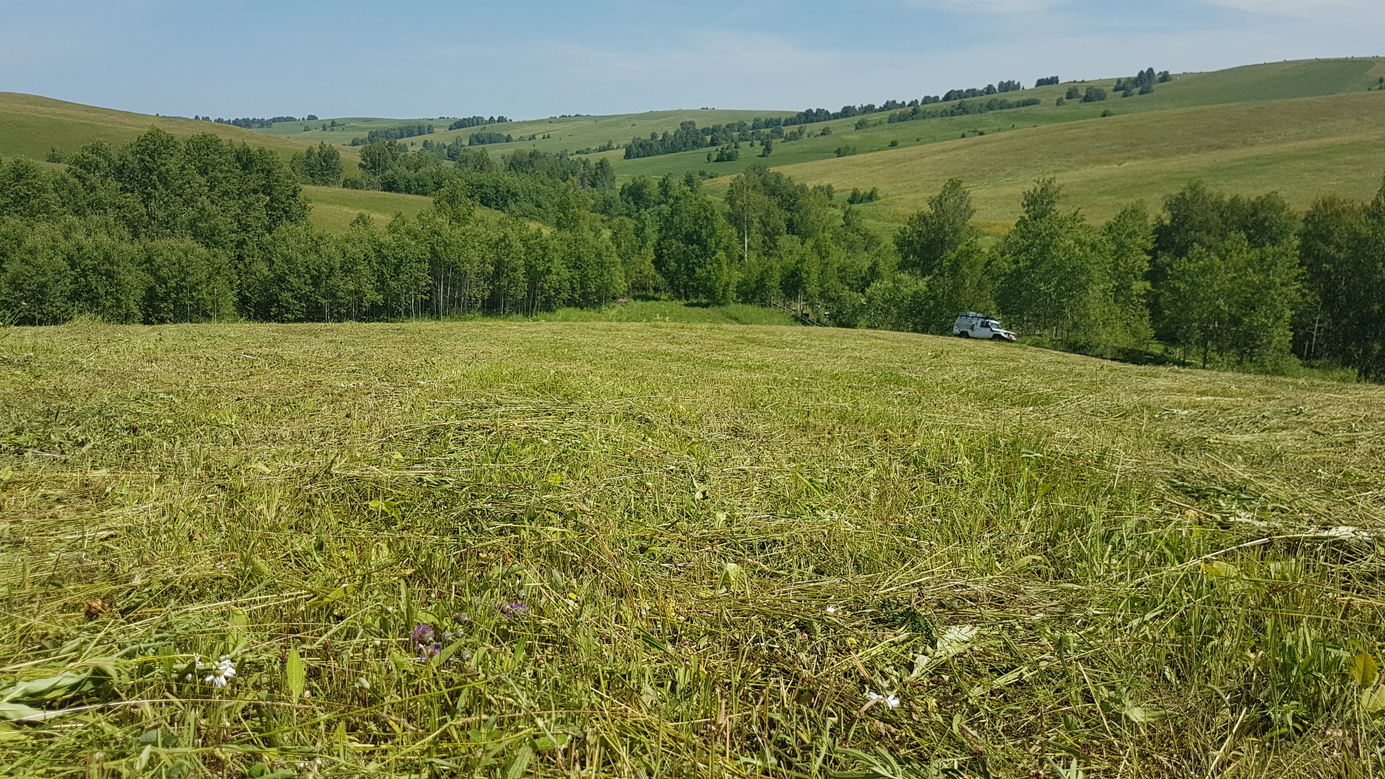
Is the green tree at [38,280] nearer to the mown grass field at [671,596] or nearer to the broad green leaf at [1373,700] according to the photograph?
the mown grass field at [671,596]

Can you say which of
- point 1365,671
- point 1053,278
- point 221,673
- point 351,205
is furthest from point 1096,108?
point 221,673

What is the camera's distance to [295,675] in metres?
2.41

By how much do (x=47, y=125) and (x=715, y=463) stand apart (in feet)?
446

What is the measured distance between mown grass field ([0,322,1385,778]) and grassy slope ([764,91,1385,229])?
279 ft

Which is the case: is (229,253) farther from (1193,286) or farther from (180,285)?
(1193,286)

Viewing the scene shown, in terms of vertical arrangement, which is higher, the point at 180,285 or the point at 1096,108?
the point at 1096,108

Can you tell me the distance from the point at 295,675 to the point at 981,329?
41624 mm

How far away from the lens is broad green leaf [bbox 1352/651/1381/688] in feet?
8.44

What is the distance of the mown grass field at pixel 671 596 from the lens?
88.5 inches

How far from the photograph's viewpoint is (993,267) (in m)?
57.2

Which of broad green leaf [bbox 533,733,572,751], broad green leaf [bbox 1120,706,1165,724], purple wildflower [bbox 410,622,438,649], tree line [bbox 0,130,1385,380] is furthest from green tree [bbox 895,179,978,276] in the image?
broad green leaf [bbox 533,733,572,751]

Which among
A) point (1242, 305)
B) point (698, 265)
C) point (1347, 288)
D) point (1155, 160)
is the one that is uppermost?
point (1155, 160)

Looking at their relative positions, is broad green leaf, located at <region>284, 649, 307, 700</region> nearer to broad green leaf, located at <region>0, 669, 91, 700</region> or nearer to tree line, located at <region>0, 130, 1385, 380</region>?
broad green leaf, located at <region>0, 669, 91, 700</region>

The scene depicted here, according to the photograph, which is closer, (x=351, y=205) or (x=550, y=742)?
(x=550, y=742)
